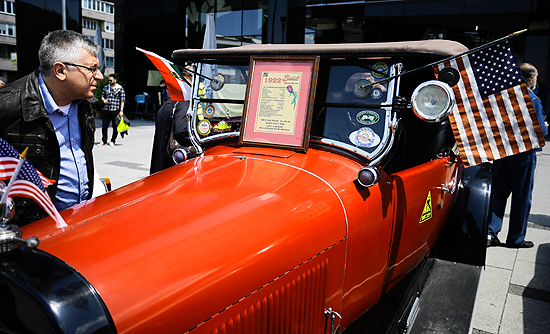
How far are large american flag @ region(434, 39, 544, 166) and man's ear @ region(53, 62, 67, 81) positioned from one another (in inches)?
80.1

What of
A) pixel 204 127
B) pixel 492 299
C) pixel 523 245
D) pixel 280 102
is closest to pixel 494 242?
pixel 523 245

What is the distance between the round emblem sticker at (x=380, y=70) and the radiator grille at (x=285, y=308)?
117 cm

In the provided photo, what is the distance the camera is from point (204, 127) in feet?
9.56

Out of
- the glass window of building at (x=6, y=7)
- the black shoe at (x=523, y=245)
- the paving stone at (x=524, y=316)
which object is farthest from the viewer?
the glass window of building at (x=6, y=7)

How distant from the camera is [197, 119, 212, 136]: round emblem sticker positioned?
2.90 meters

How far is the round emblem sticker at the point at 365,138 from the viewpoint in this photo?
2375 mm

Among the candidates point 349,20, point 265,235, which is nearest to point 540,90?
point 265,235

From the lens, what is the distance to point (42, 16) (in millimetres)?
19781

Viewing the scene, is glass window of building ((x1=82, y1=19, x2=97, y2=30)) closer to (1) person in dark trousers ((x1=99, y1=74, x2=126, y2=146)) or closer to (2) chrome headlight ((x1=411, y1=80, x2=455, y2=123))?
(1) person in dark trousers ((x1=99, y1=74, x2=126, y2=146))

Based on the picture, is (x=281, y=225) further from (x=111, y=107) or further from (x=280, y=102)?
(x=111, y=107)

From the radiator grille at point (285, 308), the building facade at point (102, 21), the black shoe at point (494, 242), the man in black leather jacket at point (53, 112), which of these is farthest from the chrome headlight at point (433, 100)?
the building facade at point (102, 21)

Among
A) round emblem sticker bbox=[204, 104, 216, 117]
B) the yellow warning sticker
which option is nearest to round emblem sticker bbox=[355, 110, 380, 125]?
the yellow warning sticker

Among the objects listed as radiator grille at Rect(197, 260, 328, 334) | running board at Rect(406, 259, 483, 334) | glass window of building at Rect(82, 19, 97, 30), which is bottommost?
running board at Rect(406, 259, 483, 334)

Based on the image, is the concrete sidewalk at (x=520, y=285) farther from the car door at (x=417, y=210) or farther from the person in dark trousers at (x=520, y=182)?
the car door at (x=417, y=210)
